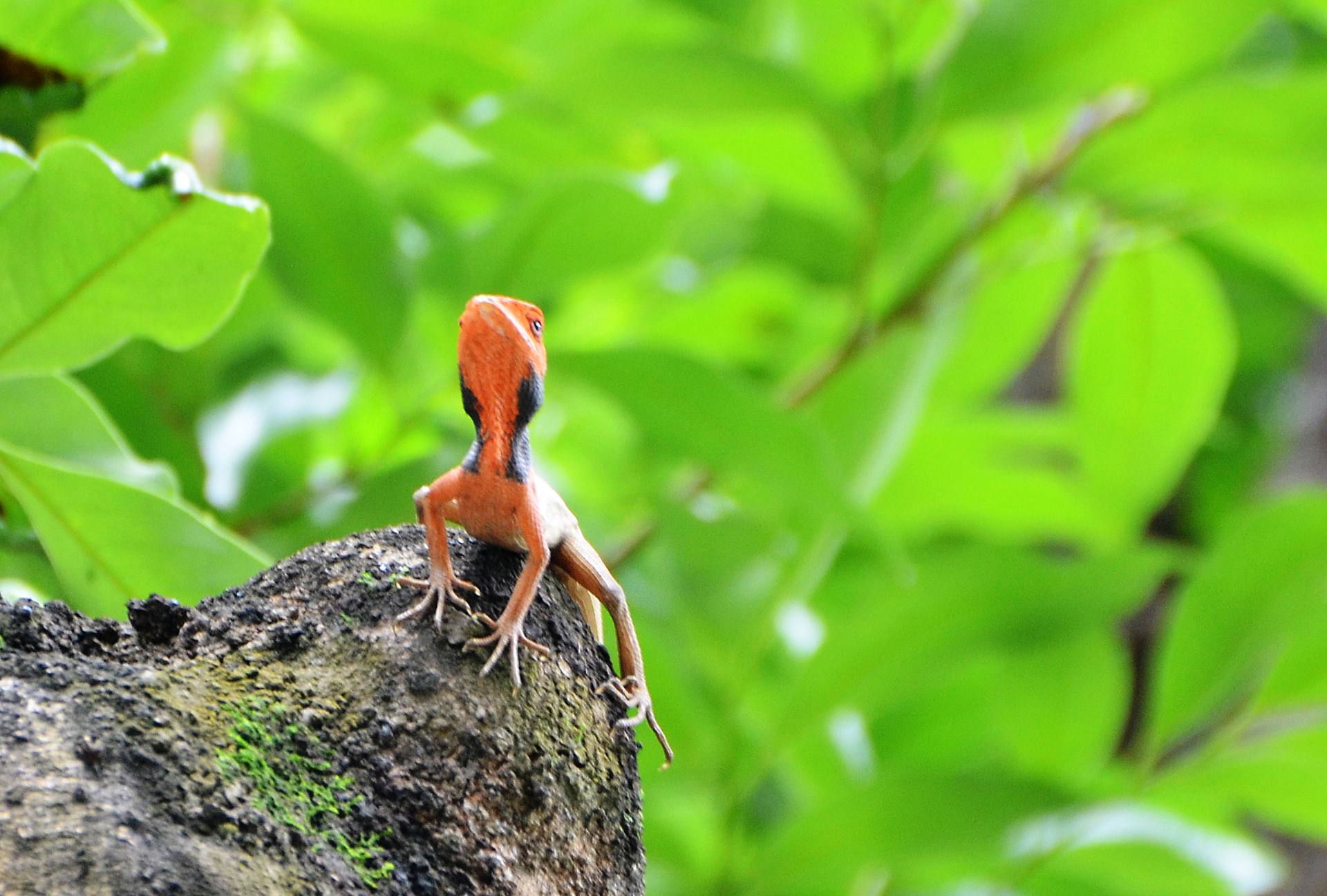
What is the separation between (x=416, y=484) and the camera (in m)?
1.09

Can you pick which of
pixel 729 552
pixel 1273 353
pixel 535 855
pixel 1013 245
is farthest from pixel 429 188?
pixel 1273 353

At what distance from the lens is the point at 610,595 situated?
0.76 metres

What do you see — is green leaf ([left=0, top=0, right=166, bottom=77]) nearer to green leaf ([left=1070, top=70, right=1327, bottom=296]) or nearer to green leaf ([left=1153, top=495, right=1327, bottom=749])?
green leaf ([left=1070, top=70, right=1327, bottom=296])

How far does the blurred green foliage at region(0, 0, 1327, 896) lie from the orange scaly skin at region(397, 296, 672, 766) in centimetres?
33

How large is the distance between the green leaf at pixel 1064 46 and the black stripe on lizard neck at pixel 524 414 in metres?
0.74

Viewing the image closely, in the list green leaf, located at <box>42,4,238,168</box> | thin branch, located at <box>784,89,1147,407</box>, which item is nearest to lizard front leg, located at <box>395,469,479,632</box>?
green leaf, located at <box>42,4,238,168</box>

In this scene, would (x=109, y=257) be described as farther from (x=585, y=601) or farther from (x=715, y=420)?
(x=715, y=420)

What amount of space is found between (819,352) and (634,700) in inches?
43.5

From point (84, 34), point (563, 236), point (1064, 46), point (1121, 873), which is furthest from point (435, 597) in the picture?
point (1121, 873)

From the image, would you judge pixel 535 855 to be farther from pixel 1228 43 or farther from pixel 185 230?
pixel 1228 43

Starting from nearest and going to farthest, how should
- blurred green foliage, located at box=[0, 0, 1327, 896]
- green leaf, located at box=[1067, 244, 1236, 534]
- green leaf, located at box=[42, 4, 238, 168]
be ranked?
green leaf, located at box=[42, 4, 238, 168]
blurred green foliage, located at box=[0, 0, 1327, 896]
green leaf, located at box=[1067, 244, 1236, 534]

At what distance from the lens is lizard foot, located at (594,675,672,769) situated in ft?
2.14

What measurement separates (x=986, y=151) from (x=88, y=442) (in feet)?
4.07

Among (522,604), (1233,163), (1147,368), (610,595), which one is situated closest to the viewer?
(522,604)
